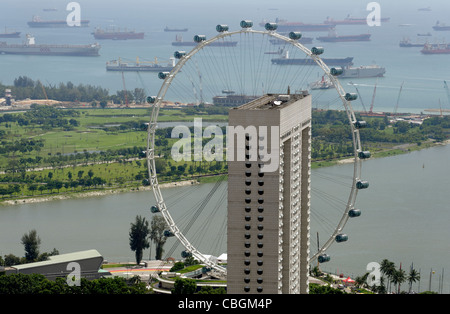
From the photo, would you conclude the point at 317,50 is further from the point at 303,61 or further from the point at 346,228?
the point at 303,61

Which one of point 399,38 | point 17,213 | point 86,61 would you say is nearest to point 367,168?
point 17,213

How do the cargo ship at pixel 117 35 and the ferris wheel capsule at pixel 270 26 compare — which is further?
the cargo ship at pixel 117 35

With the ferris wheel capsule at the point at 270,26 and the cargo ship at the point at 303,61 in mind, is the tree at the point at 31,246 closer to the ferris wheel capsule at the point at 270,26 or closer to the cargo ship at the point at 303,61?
the ferris wheel capsule at the point at 270,26

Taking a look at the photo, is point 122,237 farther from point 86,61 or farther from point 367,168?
point 86,61

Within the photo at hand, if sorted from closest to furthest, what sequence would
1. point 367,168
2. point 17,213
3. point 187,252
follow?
point 187,252 → point 17,213 → point 367,168

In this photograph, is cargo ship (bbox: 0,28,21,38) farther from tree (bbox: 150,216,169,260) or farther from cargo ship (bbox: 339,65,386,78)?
tree (bbox: 150,216,169,260)

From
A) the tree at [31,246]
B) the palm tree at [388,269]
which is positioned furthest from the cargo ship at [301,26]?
→ the palm tree at [388,269]
